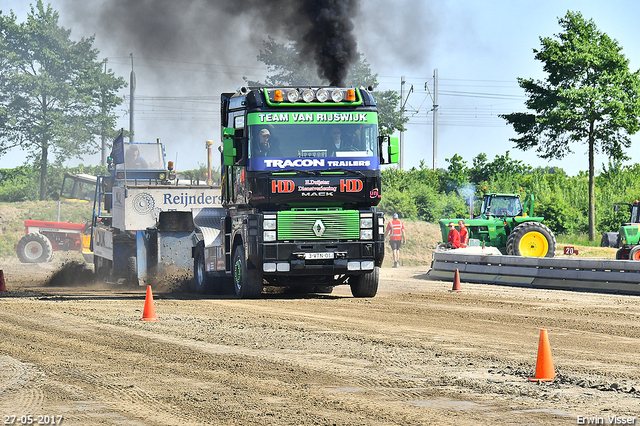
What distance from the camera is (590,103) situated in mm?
34188

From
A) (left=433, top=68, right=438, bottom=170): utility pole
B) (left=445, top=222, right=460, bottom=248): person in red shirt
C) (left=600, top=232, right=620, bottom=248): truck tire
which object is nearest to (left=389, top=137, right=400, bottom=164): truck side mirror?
(left=445, top=222, right=460, bottom=248): person in red shirt

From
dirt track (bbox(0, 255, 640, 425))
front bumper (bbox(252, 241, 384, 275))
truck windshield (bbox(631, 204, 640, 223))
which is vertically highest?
truck windshield (bbox(631, 204, 640, 223))

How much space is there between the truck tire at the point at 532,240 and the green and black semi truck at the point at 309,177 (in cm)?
1022

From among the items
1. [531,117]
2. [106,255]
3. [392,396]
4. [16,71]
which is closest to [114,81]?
[16,71]

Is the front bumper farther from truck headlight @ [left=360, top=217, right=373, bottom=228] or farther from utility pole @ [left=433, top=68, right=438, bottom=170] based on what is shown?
utility pole @ [left=433, top=68, right=438, bottom=170]

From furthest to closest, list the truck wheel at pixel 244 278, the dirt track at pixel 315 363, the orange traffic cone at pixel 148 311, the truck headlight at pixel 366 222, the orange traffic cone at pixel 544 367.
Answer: the truck wheel at pixel 244 278
the truck headlight at pixel 366 222
the orange traffic cone at pixel 148 311
the orange traffic cone at pixel 544 367
the dirt track at pixel 315 363

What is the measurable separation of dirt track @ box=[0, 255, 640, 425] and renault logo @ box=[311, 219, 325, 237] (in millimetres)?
1325

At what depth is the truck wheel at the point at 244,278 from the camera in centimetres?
1573

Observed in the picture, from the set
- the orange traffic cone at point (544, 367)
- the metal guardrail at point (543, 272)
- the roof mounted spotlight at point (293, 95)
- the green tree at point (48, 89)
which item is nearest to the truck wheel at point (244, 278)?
the roof mounted spotlight at point (293, 95)

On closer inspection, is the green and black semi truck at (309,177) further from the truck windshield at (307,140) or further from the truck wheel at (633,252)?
the truck wheel at (633,252)

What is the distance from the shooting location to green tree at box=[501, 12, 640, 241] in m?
34.1

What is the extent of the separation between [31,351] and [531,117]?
97.9 ft

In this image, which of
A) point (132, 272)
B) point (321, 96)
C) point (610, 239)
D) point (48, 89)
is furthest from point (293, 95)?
point (48, 89)

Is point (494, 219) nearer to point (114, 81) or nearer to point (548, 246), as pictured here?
point (548, 246)
